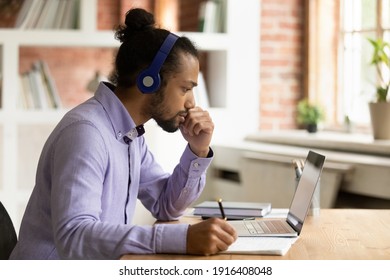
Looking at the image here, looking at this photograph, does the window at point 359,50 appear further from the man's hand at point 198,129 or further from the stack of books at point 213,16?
the man's hand at point 198,129

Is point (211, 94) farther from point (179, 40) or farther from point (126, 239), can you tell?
point (126, 239)

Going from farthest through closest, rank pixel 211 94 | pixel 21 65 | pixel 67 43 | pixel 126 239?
pixel 21 65 < pixel 211 94 < pixel 67 43 < pixel 126 239

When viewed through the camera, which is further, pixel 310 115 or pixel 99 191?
pixel 310 115

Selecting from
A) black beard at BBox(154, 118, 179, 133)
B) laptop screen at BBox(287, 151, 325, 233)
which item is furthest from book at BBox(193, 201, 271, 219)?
black beard at BBox(154, 118, 179, 133)

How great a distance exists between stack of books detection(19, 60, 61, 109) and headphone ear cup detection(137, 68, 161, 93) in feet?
7.71

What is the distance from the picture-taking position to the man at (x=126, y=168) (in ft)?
5.22

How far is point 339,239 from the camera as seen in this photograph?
1.89m

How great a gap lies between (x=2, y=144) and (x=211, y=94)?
4.17 feet

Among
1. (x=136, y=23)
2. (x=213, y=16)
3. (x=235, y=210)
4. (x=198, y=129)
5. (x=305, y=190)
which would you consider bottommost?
(x=235, y=210)

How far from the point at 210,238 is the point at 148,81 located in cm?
52

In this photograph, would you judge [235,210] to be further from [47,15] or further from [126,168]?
[47,15]

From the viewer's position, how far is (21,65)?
6.74 meters

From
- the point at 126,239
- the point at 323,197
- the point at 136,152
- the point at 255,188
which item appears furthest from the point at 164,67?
the point at 255,188

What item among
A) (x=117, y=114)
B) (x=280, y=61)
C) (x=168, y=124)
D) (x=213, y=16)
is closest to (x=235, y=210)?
(x=168, y=124)
